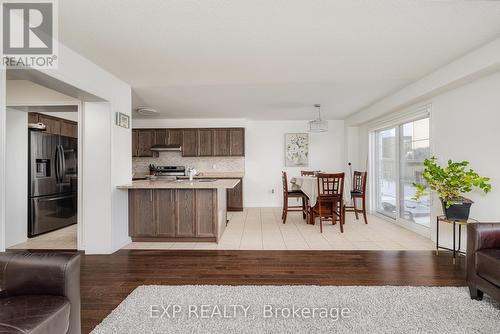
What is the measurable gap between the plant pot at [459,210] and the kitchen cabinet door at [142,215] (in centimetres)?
369

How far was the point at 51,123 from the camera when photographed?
3932mm

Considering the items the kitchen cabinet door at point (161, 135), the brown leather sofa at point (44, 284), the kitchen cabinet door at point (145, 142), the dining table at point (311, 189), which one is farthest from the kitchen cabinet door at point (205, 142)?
the brown leather sofa at point (44, 284)

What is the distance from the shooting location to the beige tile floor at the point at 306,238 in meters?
3.16

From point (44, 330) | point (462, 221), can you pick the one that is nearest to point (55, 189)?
point (44, 330)

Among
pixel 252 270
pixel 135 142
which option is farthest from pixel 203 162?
pixel 252 270

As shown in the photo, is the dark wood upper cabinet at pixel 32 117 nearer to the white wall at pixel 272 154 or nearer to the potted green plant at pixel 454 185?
the white wall at pixel 272 154

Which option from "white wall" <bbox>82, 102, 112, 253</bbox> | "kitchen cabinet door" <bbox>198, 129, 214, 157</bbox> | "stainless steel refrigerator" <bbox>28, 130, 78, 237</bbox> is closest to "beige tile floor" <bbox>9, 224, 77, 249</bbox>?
"stainless steel refrigerator" <bbox>28, 130, 78, 237</bbox>

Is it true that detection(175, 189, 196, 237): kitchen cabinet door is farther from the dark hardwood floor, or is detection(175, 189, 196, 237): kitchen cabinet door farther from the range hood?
the range hood

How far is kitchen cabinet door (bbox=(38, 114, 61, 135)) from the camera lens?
379 cm

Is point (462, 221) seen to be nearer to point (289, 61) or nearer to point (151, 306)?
point (289, 61)

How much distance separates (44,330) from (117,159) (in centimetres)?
242

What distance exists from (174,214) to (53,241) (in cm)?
188

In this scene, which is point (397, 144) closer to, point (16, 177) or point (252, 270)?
point (252, 270)

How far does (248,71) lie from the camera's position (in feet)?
9.60
